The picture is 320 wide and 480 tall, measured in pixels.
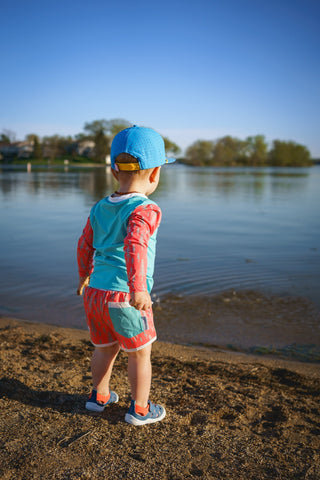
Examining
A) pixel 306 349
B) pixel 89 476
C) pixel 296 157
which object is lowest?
pixel 306 349

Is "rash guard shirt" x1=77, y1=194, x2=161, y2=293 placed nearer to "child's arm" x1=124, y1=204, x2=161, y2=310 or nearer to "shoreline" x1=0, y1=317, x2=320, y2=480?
"child's arm" x1=124, y1=204, x2=161, y2=310

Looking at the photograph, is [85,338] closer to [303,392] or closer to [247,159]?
[303,392]

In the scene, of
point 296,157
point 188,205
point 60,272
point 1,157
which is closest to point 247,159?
point 296,157

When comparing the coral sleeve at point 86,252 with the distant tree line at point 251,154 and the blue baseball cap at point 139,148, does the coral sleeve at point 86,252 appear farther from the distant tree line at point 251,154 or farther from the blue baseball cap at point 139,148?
the distant tree line at point 251,154

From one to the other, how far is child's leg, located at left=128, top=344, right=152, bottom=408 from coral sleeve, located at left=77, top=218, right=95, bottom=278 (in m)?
0.58

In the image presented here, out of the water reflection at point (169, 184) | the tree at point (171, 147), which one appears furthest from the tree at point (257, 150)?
the water reflection at point (169, 184)

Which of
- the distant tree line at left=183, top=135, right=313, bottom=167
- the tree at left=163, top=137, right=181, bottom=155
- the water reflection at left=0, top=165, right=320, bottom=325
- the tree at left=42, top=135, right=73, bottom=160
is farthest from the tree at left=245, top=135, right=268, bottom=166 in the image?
the water reflection at left=0, top=165, right=320, bottom=325

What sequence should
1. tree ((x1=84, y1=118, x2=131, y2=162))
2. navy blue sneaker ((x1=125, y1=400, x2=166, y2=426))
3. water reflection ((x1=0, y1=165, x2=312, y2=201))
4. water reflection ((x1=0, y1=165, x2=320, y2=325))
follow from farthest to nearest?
tree ((x1=84, y1=118, x2=131, y2=162)), water reflection ((x1=0, y1=165, x2=312, y2=201)), water reflection ((x1=0, y1=165, x2=320, y2=325)), navy blue sneaker ((x1=125, y1=400, x2=166, y2=426))

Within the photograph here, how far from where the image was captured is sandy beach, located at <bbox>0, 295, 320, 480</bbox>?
189cm

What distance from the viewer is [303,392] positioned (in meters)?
2.93

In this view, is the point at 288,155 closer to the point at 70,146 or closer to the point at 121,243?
the point at 70,146

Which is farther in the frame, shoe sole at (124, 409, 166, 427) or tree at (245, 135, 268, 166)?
tree at (245, 135, 268, 166)

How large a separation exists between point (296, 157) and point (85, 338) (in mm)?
126153

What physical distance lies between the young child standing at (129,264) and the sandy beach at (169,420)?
207 millimetres
